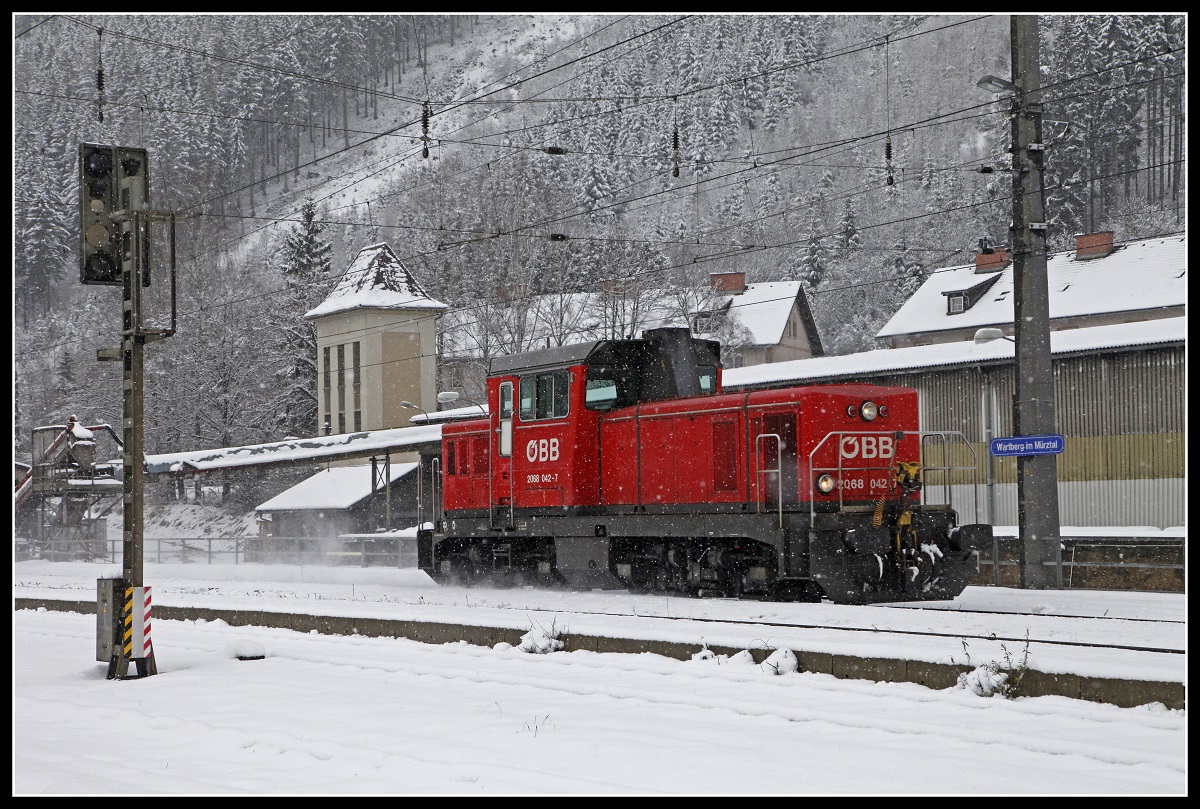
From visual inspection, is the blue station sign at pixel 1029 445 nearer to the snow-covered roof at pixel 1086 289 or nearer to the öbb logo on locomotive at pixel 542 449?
the öbb logo on locomotive at pixel 542 449

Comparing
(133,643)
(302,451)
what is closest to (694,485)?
(133,643)

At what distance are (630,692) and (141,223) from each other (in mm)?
6438

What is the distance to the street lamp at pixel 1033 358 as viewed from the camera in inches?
765

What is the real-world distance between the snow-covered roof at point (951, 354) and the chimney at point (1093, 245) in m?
19.3

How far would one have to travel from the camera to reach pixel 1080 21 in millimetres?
73688

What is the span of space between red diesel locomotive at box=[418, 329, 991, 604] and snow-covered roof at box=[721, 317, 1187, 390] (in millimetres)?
9481

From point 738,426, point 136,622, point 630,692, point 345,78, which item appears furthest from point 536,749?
point 345,78

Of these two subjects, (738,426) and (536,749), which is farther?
(738,426)

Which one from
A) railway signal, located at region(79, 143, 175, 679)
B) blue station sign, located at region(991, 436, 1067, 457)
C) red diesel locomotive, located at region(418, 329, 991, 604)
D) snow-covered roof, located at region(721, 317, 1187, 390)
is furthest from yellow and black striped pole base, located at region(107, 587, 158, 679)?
snow-covered roof, located at region(721, 317, 1187, 390)

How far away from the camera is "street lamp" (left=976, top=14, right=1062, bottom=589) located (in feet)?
63.8

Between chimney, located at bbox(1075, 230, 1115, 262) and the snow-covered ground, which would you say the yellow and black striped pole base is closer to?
the snow-covered ground

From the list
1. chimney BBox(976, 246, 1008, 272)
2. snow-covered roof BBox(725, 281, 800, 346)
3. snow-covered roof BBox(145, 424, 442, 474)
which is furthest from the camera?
snow-covered roof BBox(725, 281, 800, 346)

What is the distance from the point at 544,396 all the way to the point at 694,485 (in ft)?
10.5
